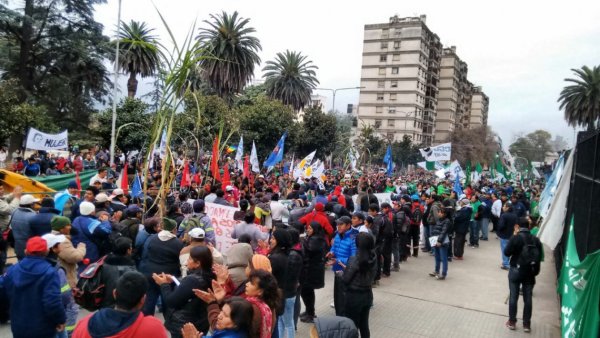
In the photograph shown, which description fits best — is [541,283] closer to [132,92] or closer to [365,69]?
[132,92]

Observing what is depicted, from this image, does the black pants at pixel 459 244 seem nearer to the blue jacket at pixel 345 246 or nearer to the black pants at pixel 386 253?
the black pants at pixel 386 253

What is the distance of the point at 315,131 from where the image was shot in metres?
36.7

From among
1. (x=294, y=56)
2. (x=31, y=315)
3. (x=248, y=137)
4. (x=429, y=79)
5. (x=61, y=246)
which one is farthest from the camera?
(x=429, y=79)

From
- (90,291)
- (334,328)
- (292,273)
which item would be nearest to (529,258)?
(292,273)

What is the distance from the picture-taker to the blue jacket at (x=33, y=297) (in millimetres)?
3682

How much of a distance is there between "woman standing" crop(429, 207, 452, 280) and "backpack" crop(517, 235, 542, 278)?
99.7 inches

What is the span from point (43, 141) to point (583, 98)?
60047 mm

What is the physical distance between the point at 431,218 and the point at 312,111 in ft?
90.9

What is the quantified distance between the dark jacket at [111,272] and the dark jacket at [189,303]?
612mm

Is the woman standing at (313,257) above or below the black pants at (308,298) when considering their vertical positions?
above

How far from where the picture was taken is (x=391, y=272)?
1017cm

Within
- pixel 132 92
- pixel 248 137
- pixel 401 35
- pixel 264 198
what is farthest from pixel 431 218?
pixel 401 35

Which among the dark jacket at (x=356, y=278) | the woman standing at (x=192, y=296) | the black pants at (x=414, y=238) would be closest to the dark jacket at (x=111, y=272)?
the woman standing at (x=192, y=296)

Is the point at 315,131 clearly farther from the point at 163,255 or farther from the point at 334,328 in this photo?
the point at 334,328
